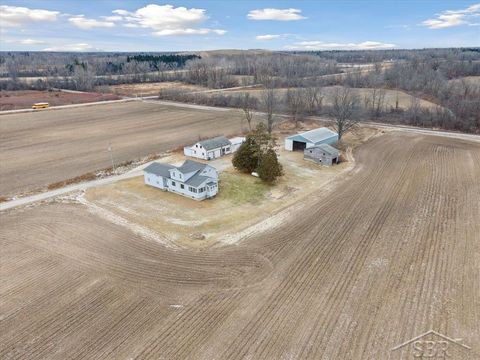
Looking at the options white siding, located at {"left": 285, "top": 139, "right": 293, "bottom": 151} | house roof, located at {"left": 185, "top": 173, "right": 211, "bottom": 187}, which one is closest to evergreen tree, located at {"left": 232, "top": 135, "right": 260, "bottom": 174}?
house roof, located at {"left": 185, "top": 173, "right": 211, "bottom": 187}

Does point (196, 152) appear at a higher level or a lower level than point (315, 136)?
lower

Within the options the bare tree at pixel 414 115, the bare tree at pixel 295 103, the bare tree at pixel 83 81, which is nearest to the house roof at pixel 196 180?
the bare tree at pixel 295 103

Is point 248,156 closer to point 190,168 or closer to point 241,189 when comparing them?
point 241,189

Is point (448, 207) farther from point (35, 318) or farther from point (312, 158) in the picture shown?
point (35, 318)

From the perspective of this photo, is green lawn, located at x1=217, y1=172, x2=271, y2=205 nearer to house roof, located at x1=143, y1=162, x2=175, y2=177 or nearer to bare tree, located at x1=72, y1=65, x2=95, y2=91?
house roof, located at x1=143, y1=162, x2=175, y2=177

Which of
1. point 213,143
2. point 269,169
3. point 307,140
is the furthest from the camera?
point 307,140

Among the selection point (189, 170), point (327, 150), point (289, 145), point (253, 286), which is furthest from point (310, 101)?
point (253, 286)
